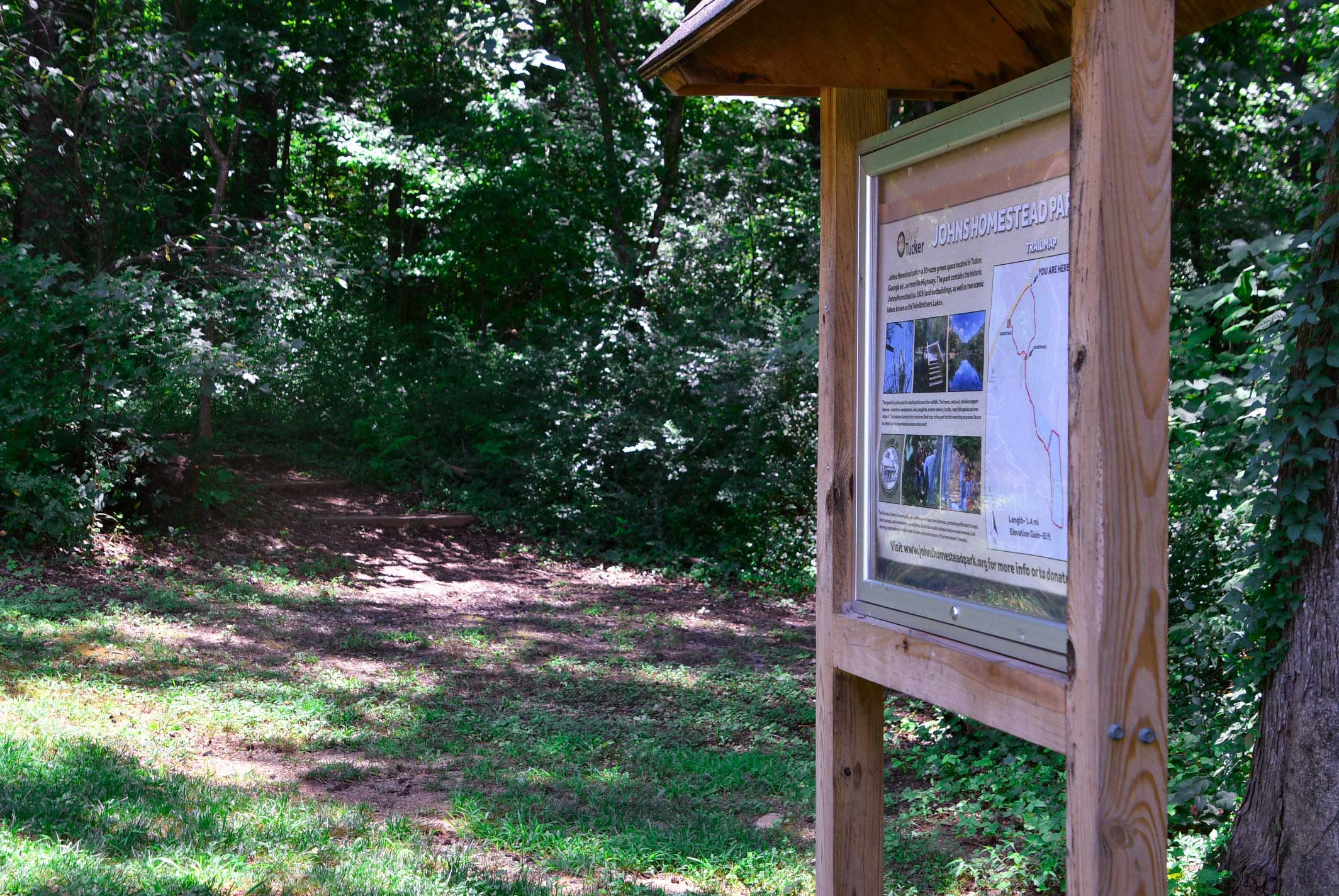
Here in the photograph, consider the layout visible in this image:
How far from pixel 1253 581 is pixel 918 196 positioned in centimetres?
198

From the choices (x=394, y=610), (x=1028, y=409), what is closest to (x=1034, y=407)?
(x=1028, y=409)

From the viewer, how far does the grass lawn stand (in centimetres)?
372

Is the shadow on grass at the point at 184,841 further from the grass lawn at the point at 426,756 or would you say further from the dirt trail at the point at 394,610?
the dirt trail at the point at 394,610

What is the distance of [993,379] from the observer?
2.17m

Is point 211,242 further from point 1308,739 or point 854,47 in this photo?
point 1308,739

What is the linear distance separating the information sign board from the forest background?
Result: 1.63 meters

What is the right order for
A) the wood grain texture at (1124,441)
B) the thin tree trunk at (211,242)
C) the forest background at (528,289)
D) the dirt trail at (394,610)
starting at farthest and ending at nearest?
the thin tree trunk at (211,242) → the dirt trail at (394,610) → the forest background at (528,289) → the wood grain texture at (1124,441)

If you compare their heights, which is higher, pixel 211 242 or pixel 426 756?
pixel 211 242

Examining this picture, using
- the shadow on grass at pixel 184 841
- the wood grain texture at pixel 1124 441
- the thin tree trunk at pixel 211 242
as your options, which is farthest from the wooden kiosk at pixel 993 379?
the thin tree trunk at pixel 211 242

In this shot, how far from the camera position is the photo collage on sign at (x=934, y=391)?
223cm

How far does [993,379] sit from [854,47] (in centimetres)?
97

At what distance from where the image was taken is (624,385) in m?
12.4

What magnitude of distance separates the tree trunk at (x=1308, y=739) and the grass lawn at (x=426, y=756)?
0.75m

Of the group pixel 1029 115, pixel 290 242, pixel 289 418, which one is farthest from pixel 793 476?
pixel 1029 115
